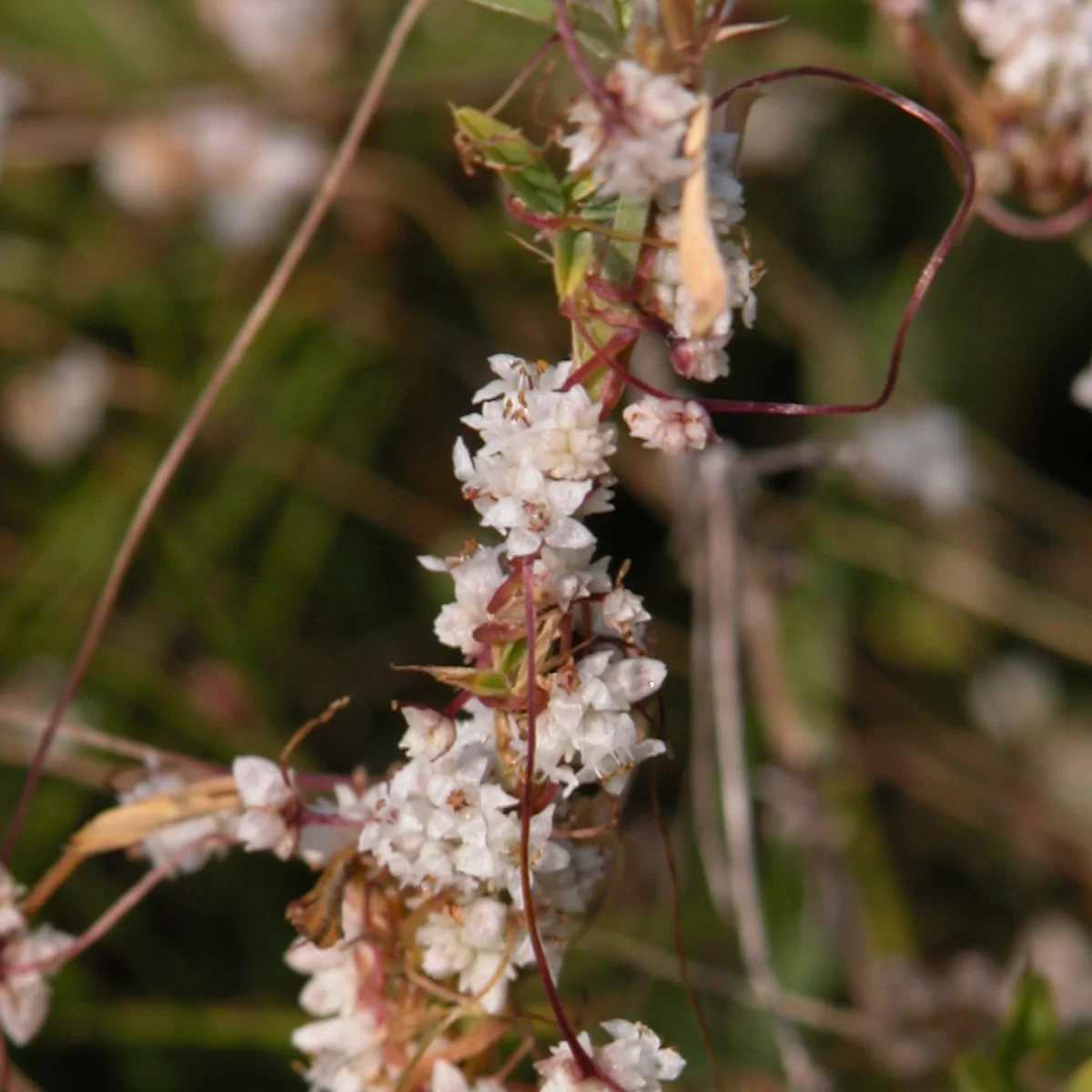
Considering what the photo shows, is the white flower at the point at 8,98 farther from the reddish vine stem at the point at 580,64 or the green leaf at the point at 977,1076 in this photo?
the green leaf at the point at 977,1076

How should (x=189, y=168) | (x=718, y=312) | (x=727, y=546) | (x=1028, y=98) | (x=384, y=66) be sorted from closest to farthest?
1. (x=718, y=312)
2. (x=384, y=66)
3. (x=1028, y=98)
4. (x=727, y=546)
5. (x=189, y=168)

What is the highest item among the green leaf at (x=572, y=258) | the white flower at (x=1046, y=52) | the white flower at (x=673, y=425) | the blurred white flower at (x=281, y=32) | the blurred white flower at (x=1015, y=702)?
the white flower at (x=1046, y=52)

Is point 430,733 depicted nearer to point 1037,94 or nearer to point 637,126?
point 637,126

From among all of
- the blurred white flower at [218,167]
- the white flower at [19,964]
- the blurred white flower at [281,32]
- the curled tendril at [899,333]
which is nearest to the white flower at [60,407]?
the blurred white flower at [218,167]

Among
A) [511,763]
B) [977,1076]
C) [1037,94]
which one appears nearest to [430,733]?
[511,763]

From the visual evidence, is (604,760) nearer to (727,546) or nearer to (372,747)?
(727,546)

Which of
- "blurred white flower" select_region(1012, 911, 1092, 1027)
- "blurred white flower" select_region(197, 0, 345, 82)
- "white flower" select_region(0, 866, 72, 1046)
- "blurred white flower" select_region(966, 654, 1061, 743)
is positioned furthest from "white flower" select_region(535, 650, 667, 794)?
"blurred white flower" select_region(197, 0, 345, 82)

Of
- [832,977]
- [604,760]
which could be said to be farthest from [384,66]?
[832,977]

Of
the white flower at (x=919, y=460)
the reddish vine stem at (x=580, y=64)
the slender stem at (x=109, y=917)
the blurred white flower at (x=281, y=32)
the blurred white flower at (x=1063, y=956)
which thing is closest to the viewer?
the reddish vine stem at (x=580, y=64)
